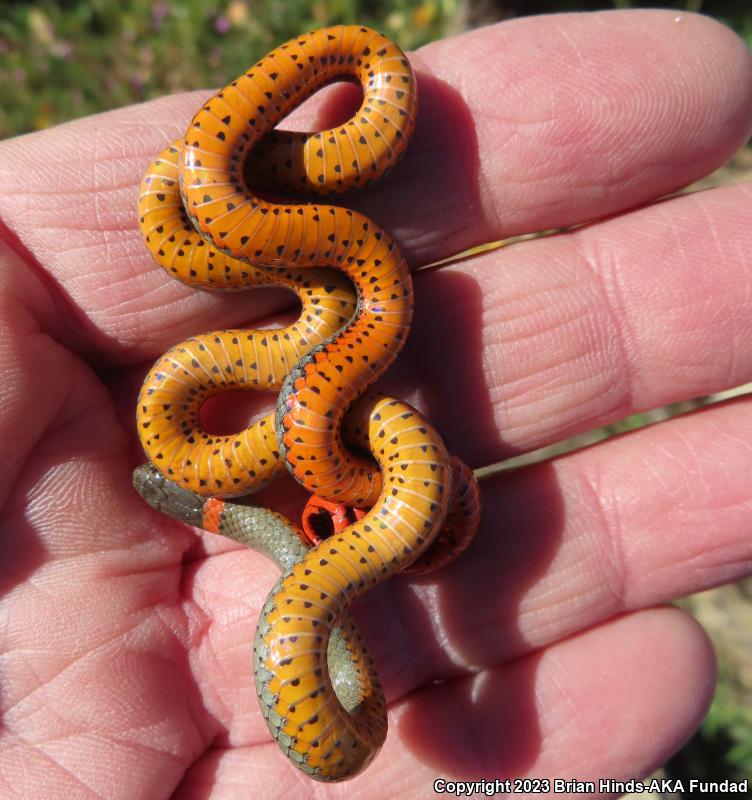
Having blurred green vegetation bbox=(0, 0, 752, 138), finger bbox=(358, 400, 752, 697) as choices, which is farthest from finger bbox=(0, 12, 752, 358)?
blurred green vegetation bbox=(0, 0, 752, 138)

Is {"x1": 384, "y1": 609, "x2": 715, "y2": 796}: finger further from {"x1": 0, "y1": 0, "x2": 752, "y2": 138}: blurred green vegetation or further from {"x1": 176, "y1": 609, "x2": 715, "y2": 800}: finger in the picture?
{"x1": 0, "y1": 0, "x2": 752, "y2": 138}: blurred green vegetation

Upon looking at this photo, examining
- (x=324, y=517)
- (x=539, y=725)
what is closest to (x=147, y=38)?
(x=324, y=517)

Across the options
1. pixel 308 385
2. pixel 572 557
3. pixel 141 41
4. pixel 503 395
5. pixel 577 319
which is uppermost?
pixel 141 41

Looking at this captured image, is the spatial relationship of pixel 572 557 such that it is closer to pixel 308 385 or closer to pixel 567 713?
pixel 567 713

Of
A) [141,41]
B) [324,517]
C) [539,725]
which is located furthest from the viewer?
[141,41]

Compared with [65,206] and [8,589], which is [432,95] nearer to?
[65,206]

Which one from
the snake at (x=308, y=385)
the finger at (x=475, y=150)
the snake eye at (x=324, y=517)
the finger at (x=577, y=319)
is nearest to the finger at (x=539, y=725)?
the snake at (x=308, y=385)
